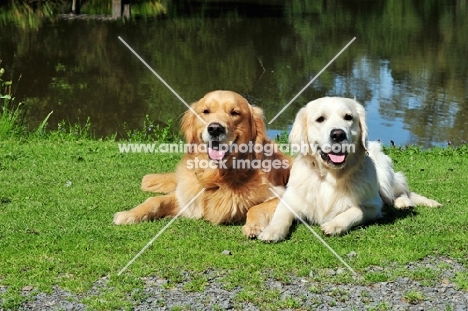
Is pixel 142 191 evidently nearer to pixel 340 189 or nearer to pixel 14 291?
pixel 340 189

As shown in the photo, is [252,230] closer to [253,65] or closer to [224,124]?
[224,124]

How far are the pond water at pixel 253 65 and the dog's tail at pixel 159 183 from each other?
5.15m

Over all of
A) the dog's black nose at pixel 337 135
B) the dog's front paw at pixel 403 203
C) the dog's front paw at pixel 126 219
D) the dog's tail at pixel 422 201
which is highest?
the dog's black nose at pixel 337 135

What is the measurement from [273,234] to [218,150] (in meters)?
0.95

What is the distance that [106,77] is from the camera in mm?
17203

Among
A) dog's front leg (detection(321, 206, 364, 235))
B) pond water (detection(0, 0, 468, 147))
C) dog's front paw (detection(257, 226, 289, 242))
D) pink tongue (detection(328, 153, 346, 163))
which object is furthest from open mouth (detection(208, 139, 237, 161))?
pond water (detection(0, 0, 468, 147))

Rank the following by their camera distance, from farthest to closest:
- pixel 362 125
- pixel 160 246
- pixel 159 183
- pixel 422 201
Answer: pixel 159 183 → pixel 422 201 → pixel 362 125 → pixel 160 246

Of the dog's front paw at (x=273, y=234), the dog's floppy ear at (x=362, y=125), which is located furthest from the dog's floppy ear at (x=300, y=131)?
the dog's front paw at (x=273, y=234)

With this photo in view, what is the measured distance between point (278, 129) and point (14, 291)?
8.45 meters

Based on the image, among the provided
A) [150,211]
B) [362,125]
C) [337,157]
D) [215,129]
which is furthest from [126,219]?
[362,125]

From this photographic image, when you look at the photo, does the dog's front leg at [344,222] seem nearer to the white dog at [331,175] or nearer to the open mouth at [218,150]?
the white dog at [331,175]

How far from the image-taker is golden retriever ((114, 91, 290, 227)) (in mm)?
5578

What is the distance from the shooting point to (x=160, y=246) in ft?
16.5

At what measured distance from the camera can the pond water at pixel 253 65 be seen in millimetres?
13516
